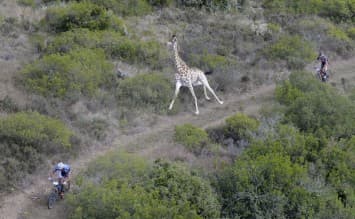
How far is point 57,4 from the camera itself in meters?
28.6

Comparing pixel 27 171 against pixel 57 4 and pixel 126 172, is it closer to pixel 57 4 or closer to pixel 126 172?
pixel 126 172

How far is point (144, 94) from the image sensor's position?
21656 mm

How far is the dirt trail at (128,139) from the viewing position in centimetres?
1595

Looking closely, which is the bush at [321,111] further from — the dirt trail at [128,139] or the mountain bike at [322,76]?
the mountain bike at [322,76]

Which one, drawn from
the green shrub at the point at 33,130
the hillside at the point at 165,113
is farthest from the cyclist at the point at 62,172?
the green shrub at the point at 33,130

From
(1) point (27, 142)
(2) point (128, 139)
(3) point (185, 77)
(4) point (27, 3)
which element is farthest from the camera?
(4) point (27, 3)

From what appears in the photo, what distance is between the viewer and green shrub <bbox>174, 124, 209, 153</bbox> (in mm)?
19047

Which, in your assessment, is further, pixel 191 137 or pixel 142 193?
pixel 191 137

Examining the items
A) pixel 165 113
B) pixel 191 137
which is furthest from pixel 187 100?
pixel 191 137

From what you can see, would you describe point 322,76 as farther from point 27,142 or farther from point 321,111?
point 27,142

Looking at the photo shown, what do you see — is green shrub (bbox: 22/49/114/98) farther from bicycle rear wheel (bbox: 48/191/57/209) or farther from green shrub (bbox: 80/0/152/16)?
green shrub (bbox: 80/0/152/16)

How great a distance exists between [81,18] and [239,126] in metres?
9.57

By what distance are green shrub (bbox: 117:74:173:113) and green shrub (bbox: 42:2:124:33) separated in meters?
4.73

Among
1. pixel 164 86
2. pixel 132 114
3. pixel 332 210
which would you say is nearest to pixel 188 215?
pixel 332 210
